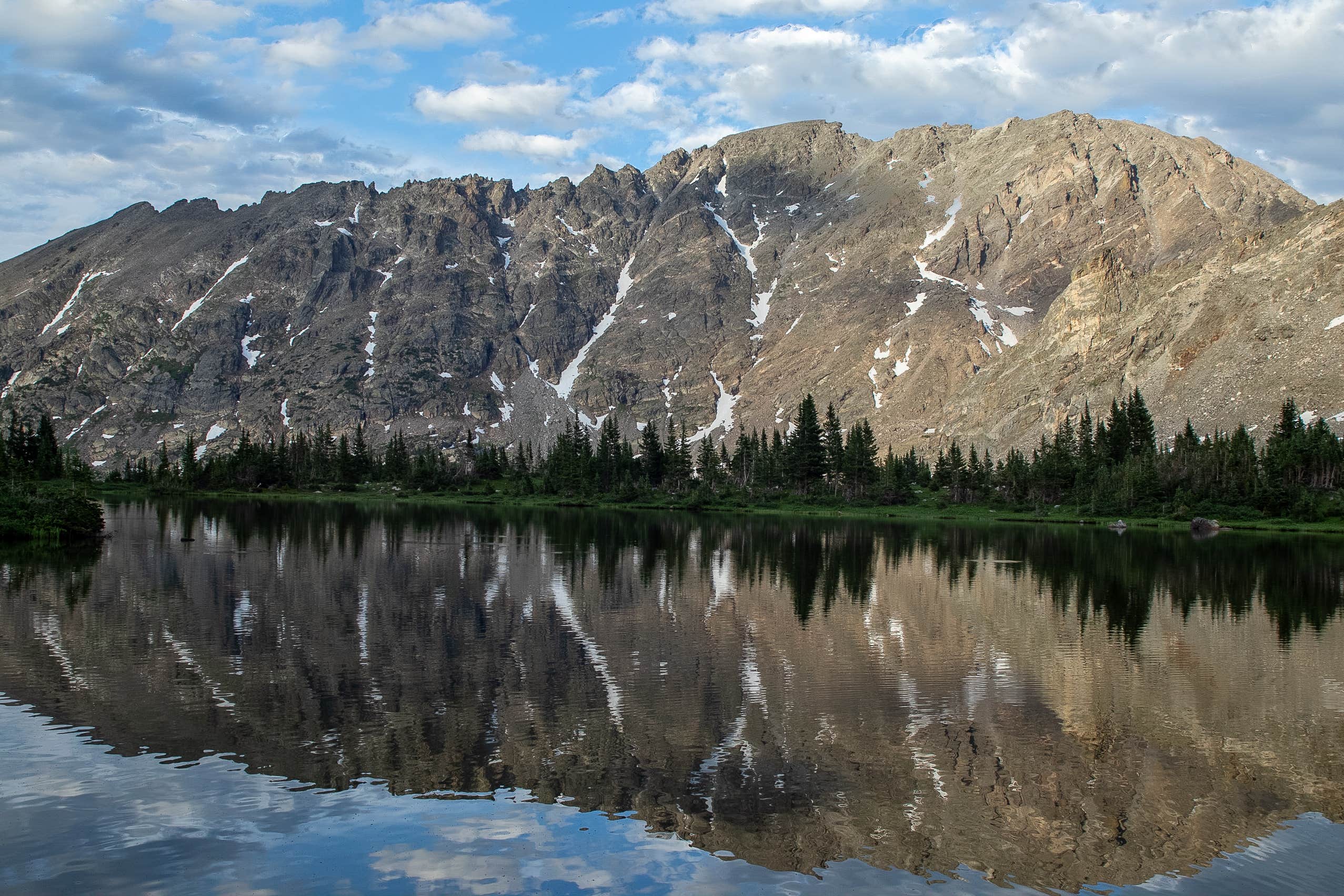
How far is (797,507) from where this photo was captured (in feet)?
445

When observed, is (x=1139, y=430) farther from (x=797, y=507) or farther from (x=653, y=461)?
(x=653, y=461)

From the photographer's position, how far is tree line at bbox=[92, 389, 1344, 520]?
118m

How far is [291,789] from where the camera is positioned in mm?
16750

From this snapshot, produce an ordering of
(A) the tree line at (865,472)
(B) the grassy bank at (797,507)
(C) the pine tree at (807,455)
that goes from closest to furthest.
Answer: (B) the grassy bank at (797,507) < (A) the tree line at (865,472) < (C) the pine tree at (807,455)

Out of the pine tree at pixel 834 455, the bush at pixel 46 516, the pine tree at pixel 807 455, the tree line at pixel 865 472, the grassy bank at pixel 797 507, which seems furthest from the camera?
the pine tree at pixel 834 455

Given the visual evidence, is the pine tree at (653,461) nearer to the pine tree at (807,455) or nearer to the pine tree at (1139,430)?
the pine tree at (807,455)

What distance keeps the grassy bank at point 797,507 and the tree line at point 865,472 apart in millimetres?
1665

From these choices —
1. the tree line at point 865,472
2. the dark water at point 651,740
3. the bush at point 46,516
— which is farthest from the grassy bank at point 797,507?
the bush at point 46,516

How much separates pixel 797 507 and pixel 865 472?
21018mm

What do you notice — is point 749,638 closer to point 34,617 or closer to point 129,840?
point 129,840

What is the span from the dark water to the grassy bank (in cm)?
7224

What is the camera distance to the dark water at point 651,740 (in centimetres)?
1438

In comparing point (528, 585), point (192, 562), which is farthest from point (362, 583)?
point (192, 562)

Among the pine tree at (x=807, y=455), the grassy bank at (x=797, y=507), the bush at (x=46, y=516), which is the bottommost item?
the grassy bank at (x=797, y=507)
